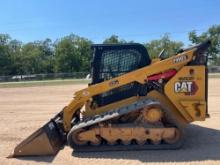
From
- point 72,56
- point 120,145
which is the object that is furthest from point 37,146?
point 72,56

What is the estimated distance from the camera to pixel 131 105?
887cm

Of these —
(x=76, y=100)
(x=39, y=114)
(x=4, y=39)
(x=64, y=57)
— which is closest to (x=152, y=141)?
(x=76, y=100)

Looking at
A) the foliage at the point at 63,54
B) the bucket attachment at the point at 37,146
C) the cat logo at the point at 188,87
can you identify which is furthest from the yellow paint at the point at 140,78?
the foliage at the point at 63,54

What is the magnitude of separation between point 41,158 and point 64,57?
79485mm

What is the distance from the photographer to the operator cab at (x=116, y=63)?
9453 mm

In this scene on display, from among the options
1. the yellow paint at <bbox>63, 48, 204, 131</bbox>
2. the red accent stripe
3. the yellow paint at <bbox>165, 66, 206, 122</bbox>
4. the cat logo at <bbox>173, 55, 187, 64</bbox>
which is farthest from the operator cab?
the yellow paint at <bbox>165, 66, 206, 122</bbox>

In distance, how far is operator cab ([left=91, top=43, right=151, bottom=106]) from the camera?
31.0 ft

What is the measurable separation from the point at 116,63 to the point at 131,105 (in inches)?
46.8

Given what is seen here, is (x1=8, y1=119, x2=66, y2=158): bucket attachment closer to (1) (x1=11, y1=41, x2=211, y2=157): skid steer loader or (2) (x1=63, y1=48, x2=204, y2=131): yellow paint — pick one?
(1) (x1=11, y1=41, x2=211, y2=157): skid steer loader

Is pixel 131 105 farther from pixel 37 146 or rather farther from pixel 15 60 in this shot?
pixel 15 60

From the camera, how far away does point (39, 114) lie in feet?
50.7

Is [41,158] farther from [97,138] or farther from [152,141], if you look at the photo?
[152,141]

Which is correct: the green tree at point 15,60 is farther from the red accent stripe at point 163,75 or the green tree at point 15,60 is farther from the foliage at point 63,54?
the red accent stripe at point 163,75

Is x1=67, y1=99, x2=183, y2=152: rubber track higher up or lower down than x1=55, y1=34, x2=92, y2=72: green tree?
lower down
